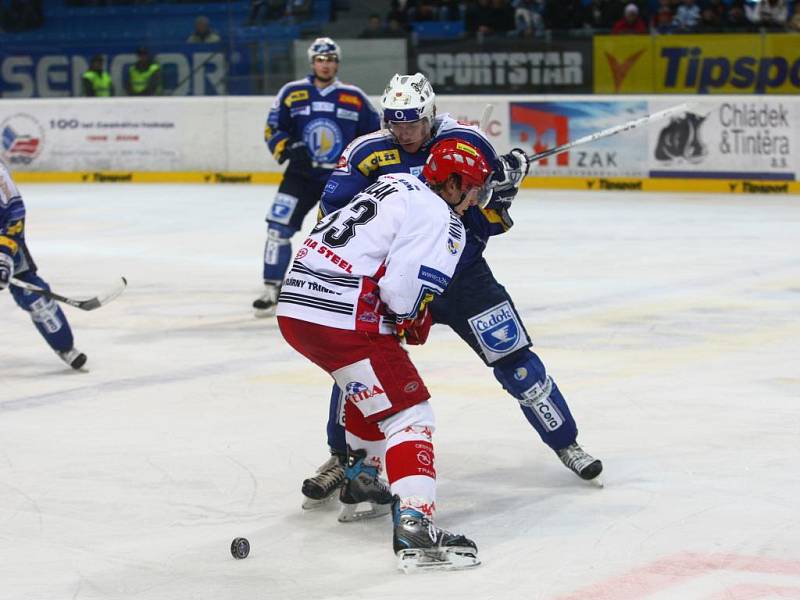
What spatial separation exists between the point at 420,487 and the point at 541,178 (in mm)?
11680

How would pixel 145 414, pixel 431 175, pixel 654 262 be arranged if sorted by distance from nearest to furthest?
pixel 431 175
pixel 145 414
pixel 654 262

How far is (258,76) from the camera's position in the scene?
16828mm

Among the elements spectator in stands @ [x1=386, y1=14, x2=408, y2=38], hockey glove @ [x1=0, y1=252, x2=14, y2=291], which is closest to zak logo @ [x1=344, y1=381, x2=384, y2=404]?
hockey glove @ [x1=0, y1=252, x2=14, y2=291]

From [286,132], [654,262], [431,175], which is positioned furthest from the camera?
[654,262]

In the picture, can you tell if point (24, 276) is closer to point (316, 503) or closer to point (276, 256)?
point (276, 256)

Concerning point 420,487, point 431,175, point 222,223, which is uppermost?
point 431,175

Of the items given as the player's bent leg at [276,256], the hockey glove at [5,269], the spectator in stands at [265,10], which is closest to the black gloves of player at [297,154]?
the player's bent leg at [276,256]

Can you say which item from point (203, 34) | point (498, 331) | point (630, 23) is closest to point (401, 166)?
point (498, 331)

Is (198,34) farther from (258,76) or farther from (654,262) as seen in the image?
(654,262)

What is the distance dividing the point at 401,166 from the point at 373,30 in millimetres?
11677

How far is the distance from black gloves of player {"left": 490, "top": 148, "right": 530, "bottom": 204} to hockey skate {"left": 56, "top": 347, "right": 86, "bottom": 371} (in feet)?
10.00

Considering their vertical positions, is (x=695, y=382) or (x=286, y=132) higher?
(x=286, y=132)

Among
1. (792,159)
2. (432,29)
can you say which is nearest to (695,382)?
(792,159)

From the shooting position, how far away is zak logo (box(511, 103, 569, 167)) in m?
15.4
